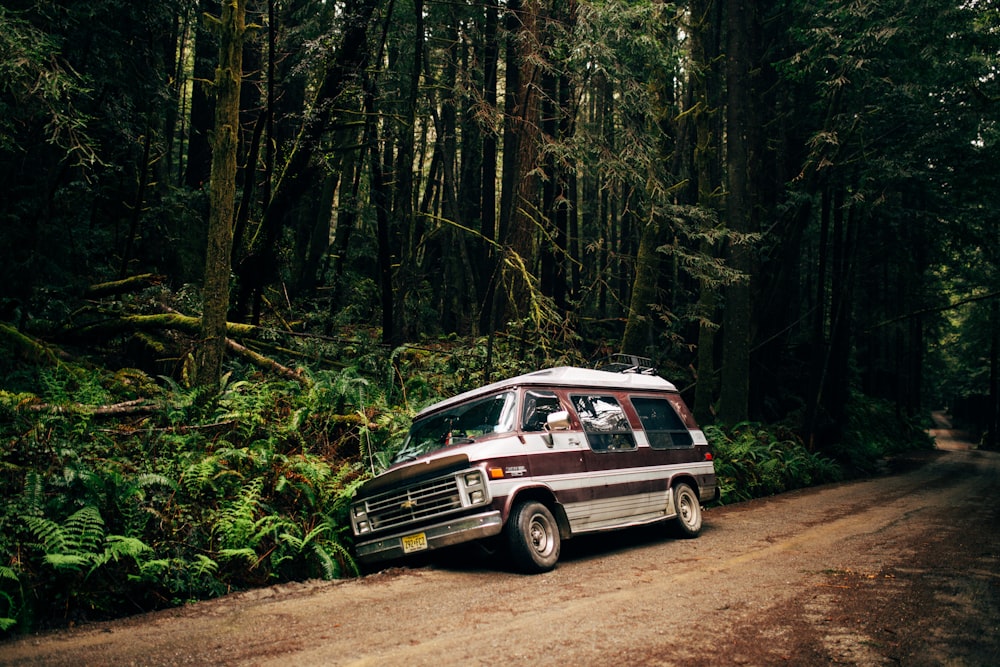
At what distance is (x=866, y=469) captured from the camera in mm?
22547

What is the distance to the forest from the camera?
305 inches

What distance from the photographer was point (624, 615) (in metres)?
5.74

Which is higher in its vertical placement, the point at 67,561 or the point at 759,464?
the point at 67,561

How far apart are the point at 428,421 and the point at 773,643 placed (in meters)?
5.08

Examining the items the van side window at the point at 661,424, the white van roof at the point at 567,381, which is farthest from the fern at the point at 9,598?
the van side window at the point at 661,424

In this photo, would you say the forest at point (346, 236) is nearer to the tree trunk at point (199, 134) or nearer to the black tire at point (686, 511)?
the tree trunk at point (199, 134)

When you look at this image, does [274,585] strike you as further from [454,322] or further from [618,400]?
[454,322]

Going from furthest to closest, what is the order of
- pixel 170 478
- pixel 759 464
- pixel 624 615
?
pixel 759 464
pixel 170 478
pixel 624 615

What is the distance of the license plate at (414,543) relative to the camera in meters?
7.65

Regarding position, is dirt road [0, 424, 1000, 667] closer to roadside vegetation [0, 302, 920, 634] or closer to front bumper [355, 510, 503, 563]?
front bumper [355, 510, 503, 563]

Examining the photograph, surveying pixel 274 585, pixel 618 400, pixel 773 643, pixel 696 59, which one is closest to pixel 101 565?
pixel 274 585

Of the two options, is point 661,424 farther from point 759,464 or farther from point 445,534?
point 759,464

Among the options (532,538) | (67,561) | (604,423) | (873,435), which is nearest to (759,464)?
(604,423)

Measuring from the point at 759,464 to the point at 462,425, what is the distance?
33.4 feet
